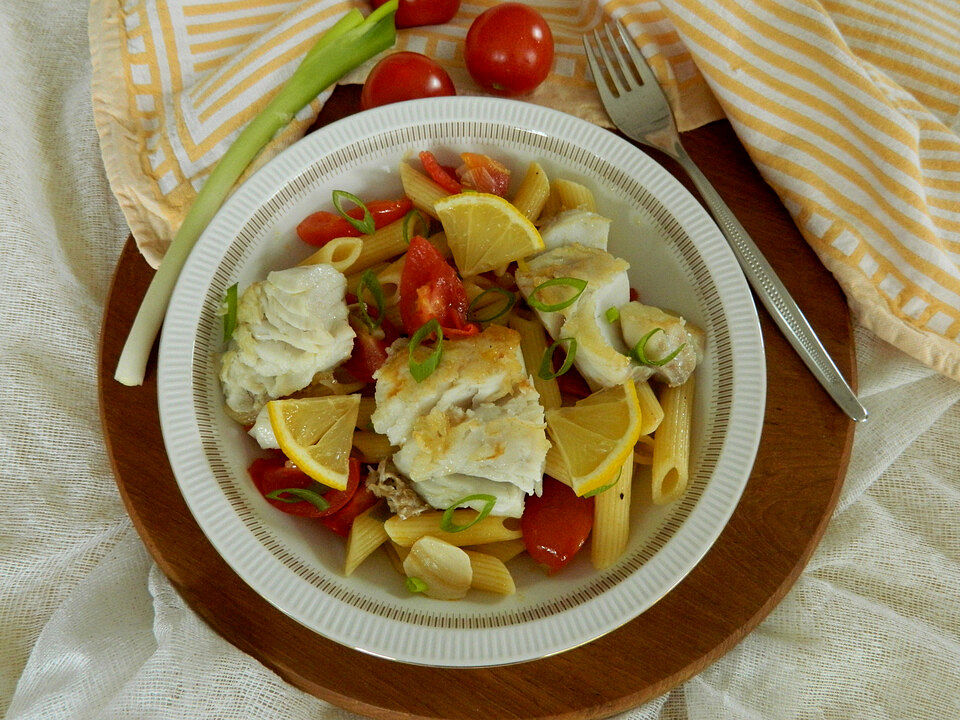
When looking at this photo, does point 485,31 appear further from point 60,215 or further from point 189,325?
point 60,215

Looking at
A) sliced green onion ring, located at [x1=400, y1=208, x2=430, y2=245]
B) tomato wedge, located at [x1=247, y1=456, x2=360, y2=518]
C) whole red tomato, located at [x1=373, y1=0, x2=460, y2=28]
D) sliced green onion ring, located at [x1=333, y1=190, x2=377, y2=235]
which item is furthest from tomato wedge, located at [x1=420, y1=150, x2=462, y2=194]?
tomato wedge, located at [x1=247, y1=456, x2=360, y2=518]

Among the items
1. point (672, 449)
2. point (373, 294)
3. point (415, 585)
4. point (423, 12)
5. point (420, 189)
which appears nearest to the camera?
point (415, 585)

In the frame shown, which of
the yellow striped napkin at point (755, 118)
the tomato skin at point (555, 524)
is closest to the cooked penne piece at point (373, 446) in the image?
the tomato skin at point (555, 524)

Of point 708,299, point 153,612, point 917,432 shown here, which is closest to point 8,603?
point 153,612

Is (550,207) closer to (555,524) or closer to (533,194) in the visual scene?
(533,194)

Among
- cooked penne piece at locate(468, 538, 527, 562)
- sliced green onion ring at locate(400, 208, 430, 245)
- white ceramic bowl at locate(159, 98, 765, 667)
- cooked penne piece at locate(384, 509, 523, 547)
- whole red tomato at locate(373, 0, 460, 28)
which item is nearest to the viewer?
white ceramic bowl at locate(159, 98, 765, 667)

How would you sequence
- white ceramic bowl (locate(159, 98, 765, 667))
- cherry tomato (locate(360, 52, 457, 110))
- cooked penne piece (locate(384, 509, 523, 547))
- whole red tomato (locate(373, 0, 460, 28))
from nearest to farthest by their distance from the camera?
1. white ceramic bowl (locate(159, 98, 765, 667))
2. cooked penne piece (locate(384, 509, 523, 547))
3. cherry tomato (locate(360, 52, 457, 110))
4. whole red tomato (locate(373, 0, 460, 28))

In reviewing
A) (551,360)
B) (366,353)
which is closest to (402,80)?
(366,353)

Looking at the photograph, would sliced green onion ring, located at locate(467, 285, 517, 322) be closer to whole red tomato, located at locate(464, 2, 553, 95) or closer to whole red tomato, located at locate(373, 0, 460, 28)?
whole red tomato, located at locate(464, 2, 553, 95)
